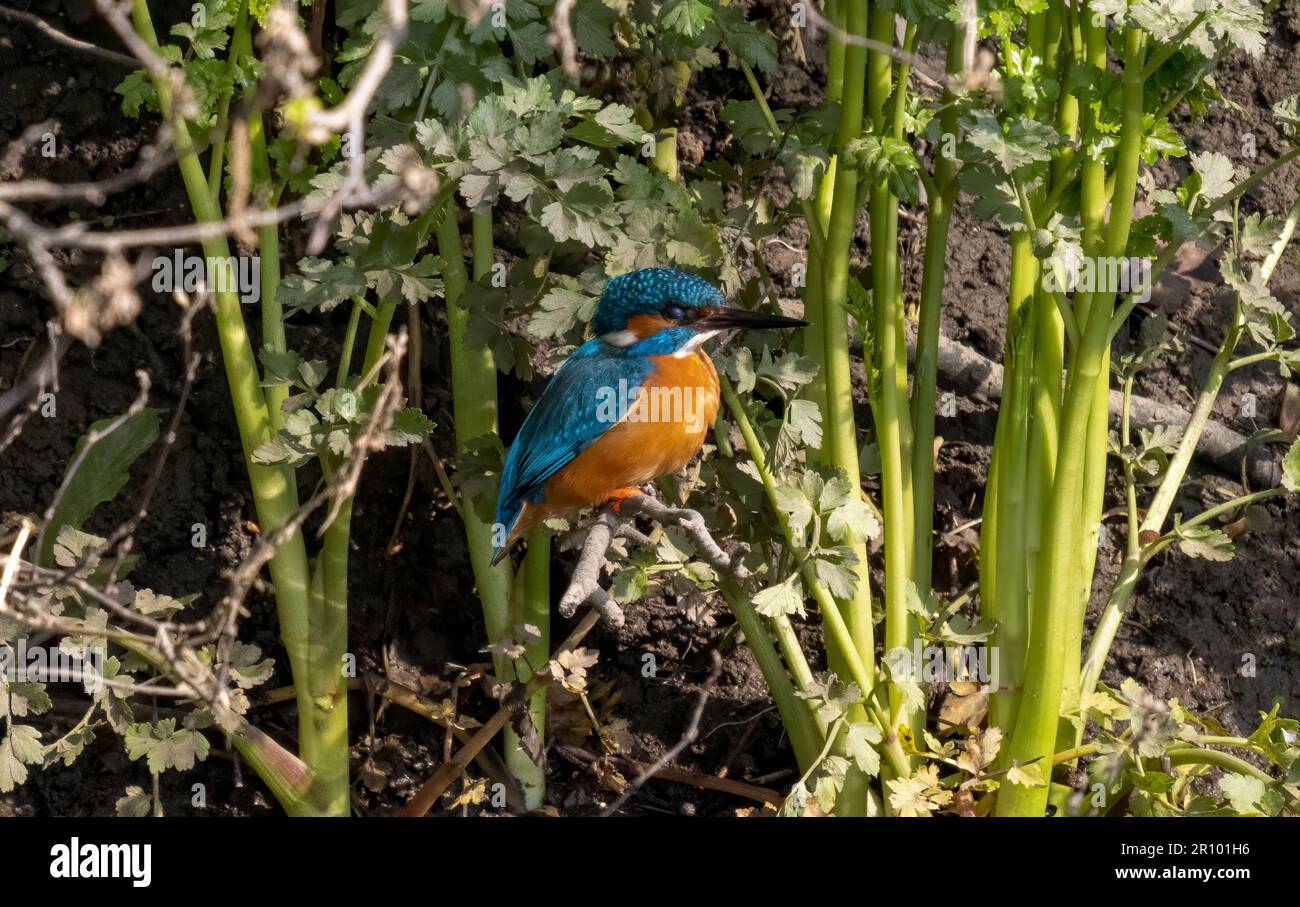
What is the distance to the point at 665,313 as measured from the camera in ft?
9.24

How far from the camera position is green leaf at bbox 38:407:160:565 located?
288cm

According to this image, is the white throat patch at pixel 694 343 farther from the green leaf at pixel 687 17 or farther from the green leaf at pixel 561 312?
the green leaf at pixel 687 17

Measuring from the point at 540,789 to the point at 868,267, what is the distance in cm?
154

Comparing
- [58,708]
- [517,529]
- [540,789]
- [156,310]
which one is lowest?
[540,789]

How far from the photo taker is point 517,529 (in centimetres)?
294

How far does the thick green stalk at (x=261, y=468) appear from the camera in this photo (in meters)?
2.77

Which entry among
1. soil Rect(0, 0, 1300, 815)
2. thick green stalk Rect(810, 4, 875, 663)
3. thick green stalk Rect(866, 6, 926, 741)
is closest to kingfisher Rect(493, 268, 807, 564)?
thick green stalk Rect(810, 4, 875, 663)

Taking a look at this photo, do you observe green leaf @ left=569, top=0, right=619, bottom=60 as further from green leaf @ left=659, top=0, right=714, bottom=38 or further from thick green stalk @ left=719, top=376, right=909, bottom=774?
thick green stalk @ left=719, top=376, right=909, bottom=774

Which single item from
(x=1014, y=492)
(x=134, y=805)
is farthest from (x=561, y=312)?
(x=134, y=805)

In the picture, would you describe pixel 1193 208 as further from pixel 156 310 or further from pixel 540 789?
pixel 156 310

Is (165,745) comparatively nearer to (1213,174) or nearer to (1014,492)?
(1014,492)

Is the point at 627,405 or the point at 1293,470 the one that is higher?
the point at 627,405

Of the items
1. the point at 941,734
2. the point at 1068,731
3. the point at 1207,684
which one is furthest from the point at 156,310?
the point at 1207,684

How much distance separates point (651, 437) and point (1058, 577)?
2.95 feet
